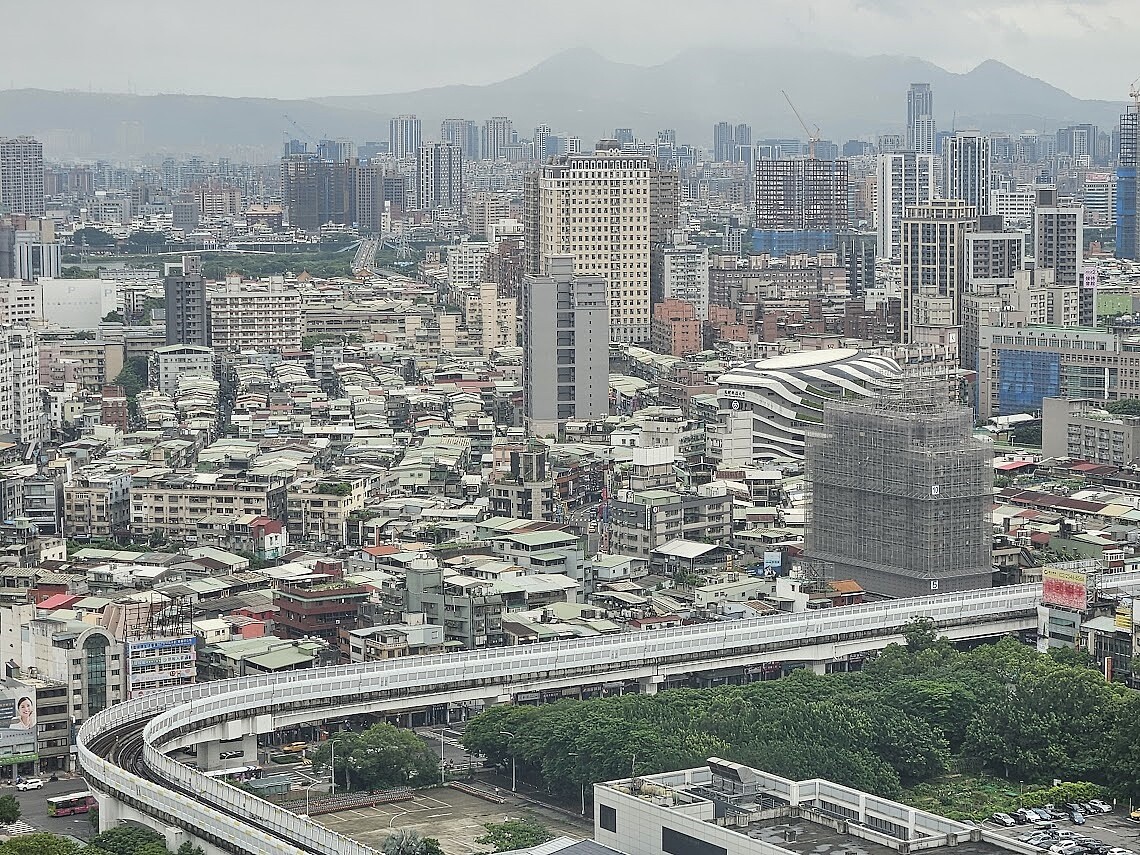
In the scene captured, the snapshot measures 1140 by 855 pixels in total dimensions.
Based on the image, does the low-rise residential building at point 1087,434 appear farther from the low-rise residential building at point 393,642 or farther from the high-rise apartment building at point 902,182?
the high-rise apartment building at point 902,182

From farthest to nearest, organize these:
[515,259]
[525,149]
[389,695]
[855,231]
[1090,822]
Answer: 1. [525,149]
2. [855,231]
3. [515,259]
4. [389,695]
5. [1090,822]

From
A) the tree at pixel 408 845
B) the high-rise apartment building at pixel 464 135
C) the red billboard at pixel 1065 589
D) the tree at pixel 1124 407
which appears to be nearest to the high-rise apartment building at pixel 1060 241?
the tree at pixel 1124 407

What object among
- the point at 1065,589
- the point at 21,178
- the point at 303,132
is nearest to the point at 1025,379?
the point at 1065,589

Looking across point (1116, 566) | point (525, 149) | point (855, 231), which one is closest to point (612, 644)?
point (1116, 566)

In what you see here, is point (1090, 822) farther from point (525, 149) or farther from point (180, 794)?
point (525, 149)

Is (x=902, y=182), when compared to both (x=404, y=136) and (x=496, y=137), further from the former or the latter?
(x=404, y=136)
